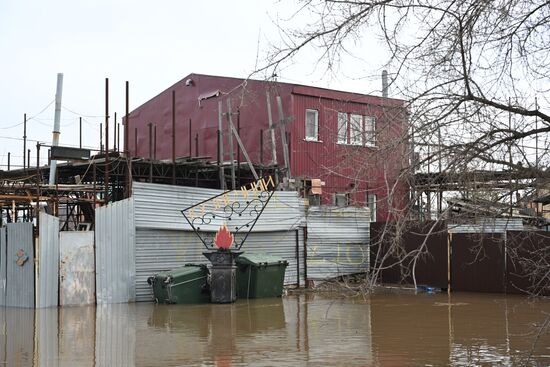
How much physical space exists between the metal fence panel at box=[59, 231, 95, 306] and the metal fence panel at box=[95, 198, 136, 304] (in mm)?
200

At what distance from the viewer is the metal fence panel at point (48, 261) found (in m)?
19.4

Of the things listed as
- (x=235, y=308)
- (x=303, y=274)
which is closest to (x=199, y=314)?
(x=235, y=308)

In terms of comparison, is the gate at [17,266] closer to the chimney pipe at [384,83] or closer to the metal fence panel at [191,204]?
the metal fence panel at [191,204]

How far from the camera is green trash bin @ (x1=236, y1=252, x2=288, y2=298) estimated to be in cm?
2145

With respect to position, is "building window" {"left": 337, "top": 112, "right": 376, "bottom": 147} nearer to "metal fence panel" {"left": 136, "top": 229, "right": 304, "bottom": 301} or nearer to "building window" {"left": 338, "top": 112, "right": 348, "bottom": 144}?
"building window" {"left": 338, "top": 112, "right": 348, "bottom": 144}

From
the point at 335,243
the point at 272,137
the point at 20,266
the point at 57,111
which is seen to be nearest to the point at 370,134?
the point at 20,266

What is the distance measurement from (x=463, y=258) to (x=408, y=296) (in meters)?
2.54

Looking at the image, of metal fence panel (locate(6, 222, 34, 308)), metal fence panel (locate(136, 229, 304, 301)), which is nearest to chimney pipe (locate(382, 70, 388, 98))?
metal fence panel (locate(6, 222, 34, 308))

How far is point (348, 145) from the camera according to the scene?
782 centimetres

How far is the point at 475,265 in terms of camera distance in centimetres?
2430

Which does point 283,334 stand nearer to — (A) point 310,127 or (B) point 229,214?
(B) point 229,214

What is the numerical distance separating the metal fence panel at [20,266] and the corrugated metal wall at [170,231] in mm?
2927

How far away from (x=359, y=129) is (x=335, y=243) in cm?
1853

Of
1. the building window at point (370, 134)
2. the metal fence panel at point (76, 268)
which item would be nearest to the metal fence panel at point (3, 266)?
the metal fence panel at point (76, 268)
